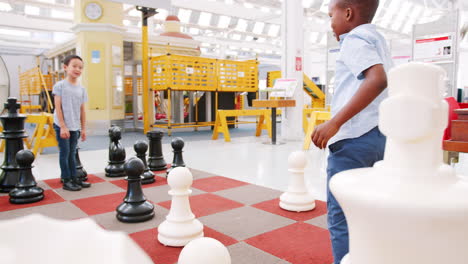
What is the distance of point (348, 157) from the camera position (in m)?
1.28

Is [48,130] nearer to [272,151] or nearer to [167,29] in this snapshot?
[272,151]

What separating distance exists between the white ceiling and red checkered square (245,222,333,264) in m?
9.80

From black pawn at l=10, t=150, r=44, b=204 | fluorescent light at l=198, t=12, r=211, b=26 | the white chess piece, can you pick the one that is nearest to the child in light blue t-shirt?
black pawn at l=10, t=150, r=44, b=204

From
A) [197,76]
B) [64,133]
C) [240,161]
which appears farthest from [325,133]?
[197,76]

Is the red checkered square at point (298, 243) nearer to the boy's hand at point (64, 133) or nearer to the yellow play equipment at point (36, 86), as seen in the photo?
the boy's hand at point (64, 133)

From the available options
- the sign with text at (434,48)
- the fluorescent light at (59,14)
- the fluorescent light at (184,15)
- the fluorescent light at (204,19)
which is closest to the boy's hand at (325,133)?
the sign with text at (434,48)

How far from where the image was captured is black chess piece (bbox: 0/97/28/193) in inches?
127

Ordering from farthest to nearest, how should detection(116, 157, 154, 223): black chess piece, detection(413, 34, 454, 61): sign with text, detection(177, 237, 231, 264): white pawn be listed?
detection(413, 34, 454, 61): sign with text, detection(116, 157, 154, 223): black chess piece, detection(177, 237, 231, 264): white pawn

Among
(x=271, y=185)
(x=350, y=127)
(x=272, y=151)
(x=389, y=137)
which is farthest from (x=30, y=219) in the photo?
(x=272, y=151)

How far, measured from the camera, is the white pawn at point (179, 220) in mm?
1971

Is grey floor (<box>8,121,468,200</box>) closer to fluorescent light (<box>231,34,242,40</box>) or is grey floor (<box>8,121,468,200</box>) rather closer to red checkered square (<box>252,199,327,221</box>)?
red checkered square (<box>252,199,327,221</box>)

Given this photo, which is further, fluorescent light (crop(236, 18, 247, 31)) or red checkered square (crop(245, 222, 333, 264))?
fluorescent light (crop(236, 18, 247, 31))

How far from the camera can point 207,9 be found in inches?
459

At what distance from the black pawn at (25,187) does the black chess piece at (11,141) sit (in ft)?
1.21
